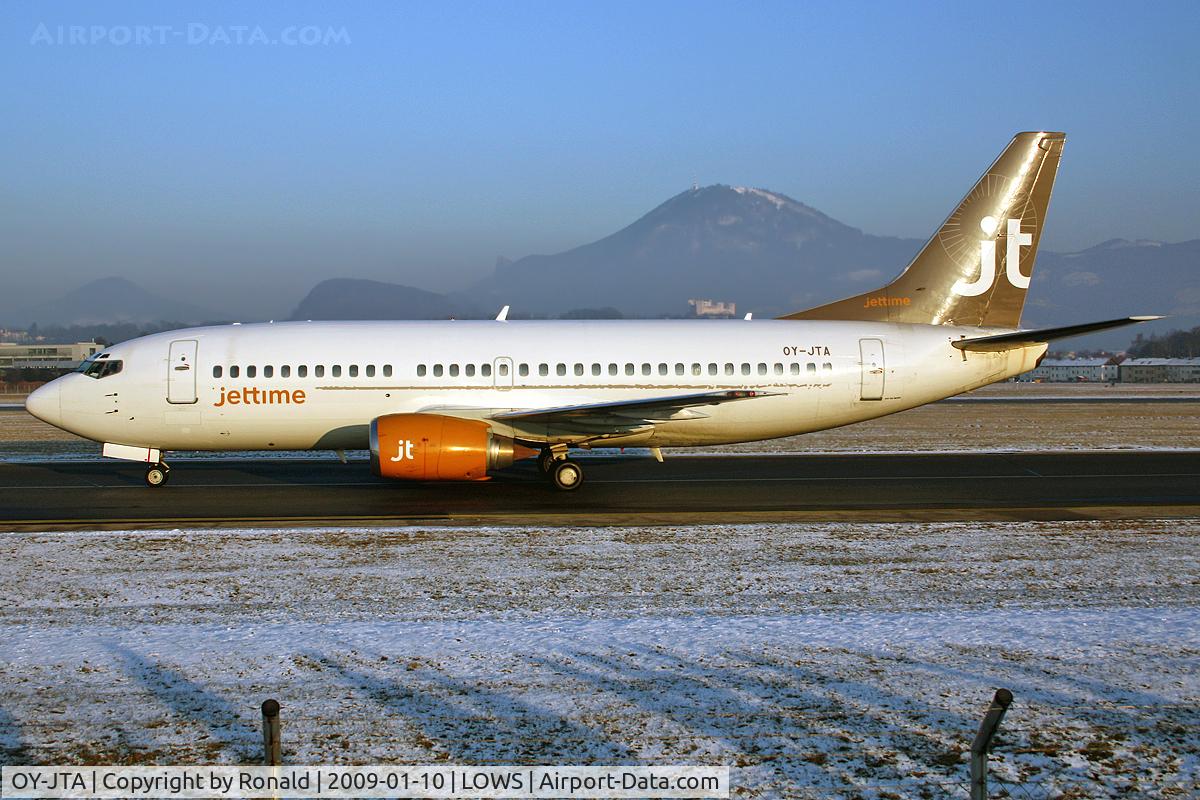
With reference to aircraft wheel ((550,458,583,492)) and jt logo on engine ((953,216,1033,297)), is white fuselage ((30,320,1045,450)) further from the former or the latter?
jt logo on engine ((953,216,1033,297))

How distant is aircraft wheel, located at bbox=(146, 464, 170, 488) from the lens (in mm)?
19109

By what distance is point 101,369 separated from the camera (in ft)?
63.3

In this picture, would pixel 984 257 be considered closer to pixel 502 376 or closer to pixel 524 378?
pixel 524 378

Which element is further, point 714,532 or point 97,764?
point 714,532

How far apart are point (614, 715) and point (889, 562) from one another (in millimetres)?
6185

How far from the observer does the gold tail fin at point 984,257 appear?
20578 millimetres

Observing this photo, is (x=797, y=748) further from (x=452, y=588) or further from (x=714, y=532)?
(x=714, y=532)

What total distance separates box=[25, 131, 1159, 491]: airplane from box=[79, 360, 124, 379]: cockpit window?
29 mm

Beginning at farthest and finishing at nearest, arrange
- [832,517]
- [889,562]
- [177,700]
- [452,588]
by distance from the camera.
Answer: [832,517], [889,562], [452,588], [177,700]

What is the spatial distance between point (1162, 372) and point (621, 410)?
438ft

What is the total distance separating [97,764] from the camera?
19.1 feet

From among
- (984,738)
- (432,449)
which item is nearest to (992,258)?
(432,449)

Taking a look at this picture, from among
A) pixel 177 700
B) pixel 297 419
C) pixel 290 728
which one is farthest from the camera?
pixel 297 419

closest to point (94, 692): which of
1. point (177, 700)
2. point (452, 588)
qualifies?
point (177, 700)
